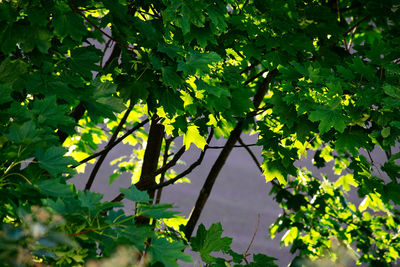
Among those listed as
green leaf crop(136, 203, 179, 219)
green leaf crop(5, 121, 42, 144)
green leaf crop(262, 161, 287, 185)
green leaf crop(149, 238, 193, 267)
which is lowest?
green leaf crop(149, 238, 193, 267)

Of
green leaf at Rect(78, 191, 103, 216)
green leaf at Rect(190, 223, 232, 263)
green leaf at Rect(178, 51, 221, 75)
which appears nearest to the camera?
green leaf at Rect(78, 191, 103, 216)

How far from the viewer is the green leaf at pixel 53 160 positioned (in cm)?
68

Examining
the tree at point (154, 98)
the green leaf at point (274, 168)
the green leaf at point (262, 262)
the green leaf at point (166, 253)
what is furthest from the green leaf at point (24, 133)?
the green leaf at point (274, 168)

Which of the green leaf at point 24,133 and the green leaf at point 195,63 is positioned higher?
the green leaf at point 195,63

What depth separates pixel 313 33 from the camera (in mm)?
1495

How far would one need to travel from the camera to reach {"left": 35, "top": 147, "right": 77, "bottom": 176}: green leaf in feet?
2.24

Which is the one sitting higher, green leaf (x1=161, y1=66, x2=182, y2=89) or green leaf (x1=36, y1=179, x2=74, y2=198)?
green leaf (x1=161, y1=66, x2=182, y2=89)

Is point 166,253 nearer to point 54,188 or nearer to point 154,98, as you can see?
point 54,188

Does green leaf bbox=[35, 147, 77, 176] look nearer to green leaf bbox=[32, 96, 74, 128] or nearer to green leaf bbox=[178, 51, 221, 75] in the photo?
green leaf bbox=[32, 96, 74, 128]

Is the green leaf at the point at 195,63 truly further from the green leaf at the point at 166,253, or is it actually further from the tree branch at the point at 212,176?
the tree branch at the point at 212,176

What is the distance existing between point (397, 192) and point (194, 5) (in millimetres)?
855

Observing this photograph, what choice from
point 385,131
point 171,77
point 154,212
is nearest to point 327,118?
point 385,131

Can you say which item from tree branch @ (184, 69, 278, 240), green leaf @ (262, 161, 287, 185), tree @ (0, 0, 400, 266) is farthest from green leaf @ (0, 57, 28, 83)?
tree branch @ (184, 69, 278, 240)

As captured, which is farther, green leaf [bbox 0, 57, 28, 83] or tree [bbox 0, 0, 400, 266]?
green leaf [bbox 0, 57, 28, 83]
